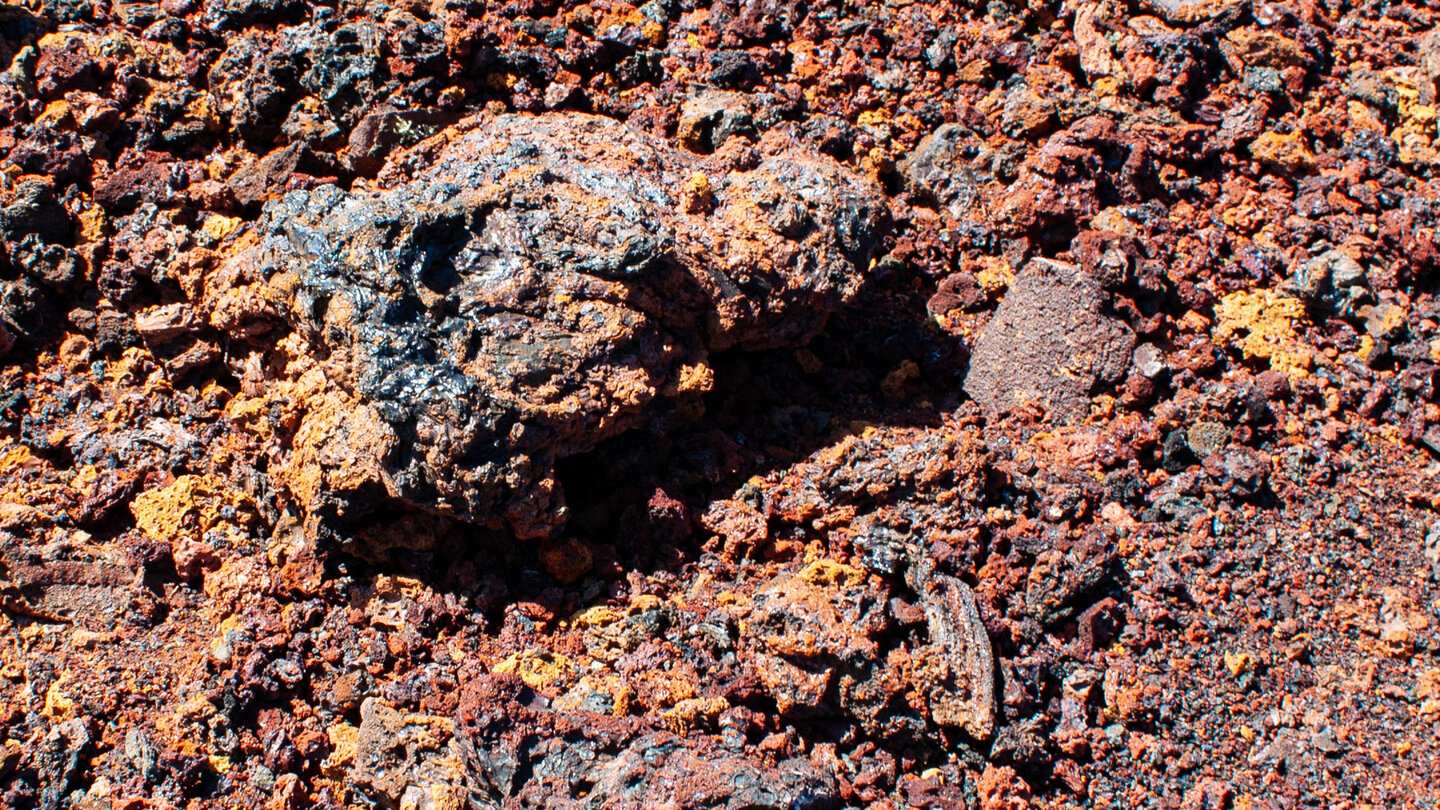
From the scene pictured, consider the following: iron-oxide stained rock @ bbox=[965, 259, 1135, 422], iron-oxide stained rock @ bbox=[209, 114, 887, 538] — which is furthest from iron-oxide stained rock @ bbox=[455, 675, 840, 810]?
iron-oxide stained rock @ bbox=[965, 259, 1135, 422]

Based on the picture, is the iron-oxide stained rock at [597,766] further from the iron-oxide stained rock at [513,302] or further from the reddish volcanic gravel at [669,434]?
the iron-oxide stained rock at [513,302]


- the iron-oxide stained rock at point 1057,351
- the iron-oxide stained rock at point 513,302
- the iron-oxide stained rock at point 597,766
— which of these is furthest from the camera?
the iron-oxide stained rock at point 1057,351

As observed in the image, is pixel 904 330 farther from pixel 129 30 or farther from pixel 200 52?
pixel 129 30

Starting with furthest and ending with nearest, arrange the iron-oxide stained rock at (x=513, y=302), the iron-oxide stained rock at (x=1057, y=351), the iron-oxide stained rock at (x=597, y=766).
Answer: the iron-oxide stained rock at (x=1057, y=351) → the iron-oxide stained rock at (x=513, y=302) → the iron-oxide stained rock at (x=597, y=766)

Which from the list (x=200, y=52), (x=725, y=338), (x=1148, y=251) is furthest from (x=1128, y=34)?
(x=200, y=52)

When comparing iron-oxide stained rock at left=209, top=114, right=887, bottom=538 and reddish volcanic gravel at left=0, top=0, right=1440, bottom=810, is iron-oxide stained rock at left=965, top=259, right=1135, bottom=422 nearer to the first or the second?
reddish volcanic gravel at left=0, top=0, right=1440, bottom=810

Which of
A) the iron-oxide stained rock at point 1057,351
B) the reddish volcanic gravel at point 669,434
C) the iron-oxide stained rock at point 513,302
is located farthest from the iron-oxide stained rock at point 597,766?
the iron-oxide stained rock at point 1057,351

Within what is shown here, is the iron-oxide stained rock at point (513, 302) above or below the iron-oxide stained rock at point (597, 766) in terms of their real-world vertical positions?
above

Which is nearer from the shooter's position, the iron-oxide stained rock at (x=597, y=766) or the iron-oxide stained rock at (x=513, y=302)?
the iron-oxide stained rock at (x=597, y=766)
